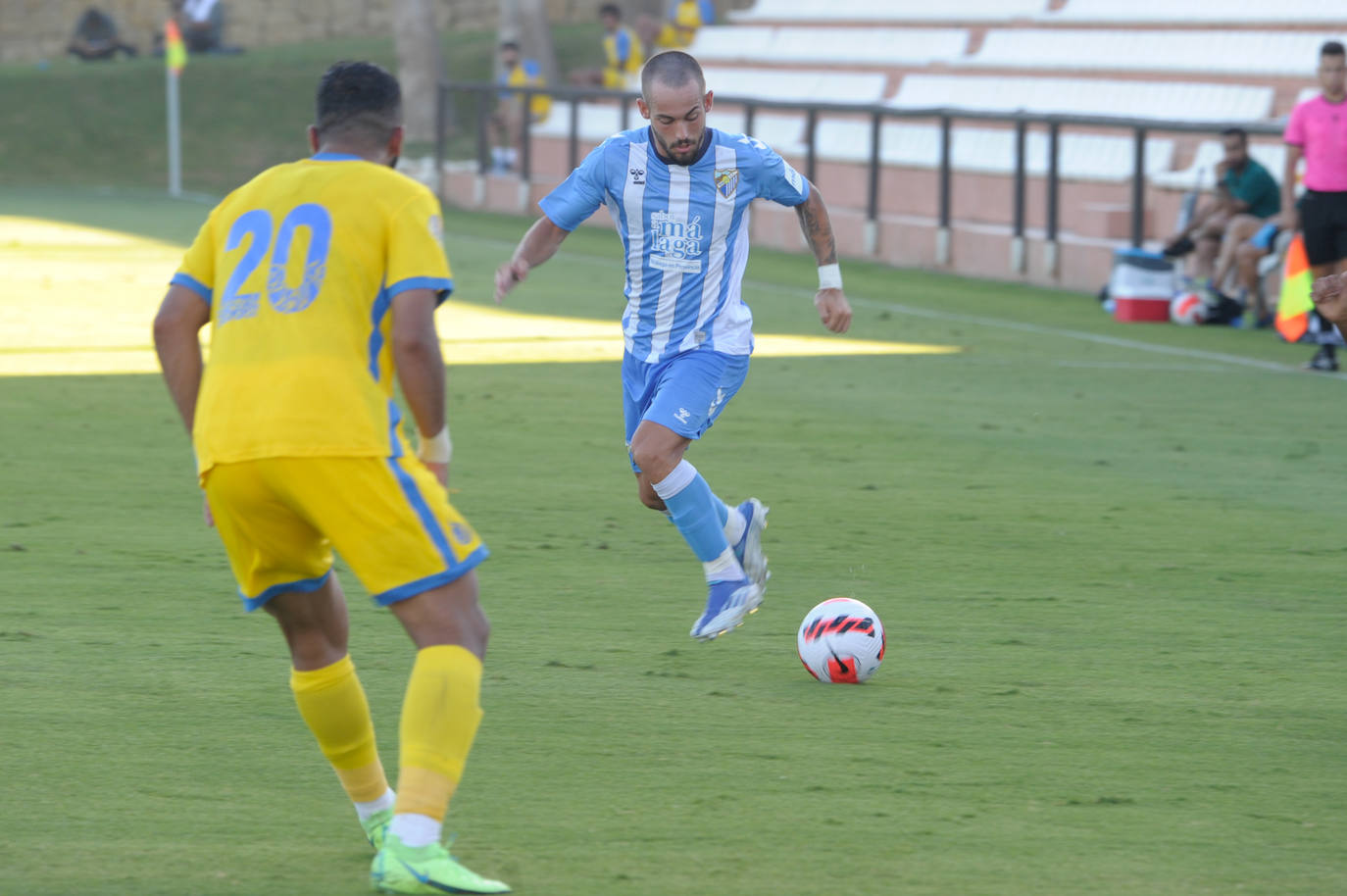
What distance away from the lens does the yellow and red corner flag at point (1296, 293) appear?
13.1 m

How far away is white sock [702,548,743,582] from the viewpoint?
6.64 metres

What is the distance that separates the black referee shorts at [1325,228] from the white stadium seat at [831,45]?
14.0 m

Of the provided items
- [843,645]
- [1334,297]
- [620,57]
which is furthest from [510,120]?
[1334,297]

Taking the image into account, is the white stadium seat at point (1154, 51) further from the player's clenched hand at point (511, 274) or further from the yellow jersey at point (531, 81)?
the player's clenched hand at point (511, 274)

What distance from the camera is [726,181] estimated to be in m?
6.75

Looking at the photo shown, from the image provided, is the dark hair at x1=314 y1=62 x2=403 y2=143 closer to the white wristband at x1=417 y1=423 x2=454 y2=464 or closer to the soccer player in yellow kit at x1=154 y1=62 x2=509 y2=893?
the soccer player in yellow kit at x1=154 y1=62 x2=509 y2=893

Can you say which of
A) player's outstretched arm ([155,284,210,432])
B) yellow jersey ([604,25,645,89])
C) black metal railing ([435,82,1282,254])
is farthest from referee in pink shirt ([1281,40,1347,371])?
yellow jersey ([604,25,645,89])

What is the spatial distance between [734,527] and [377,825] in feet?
8.89

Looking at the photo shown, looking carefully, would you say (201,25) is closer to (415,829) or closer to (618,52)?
(618,52)

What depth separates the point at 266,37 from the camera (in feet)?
151

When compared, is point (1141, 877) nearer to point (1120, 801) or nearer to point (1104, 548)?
point (1120, 801)

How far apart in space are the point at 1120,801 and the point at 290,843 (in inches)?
78.6

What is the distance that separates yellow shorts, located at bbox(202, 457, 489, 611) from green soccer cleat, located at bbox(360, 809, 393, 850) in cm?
65

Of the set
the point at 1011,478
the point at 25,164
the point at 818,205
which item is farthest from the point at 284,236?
the point at 25,164
